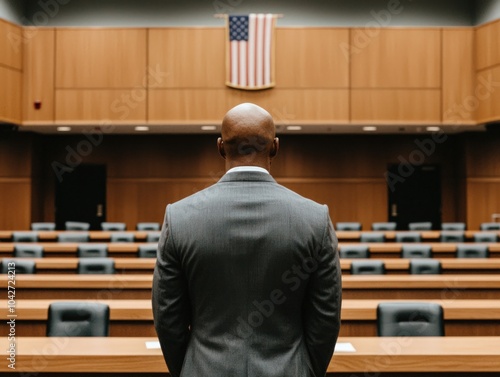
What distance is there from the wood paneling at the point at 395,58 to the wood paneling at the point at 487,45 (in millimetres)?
881

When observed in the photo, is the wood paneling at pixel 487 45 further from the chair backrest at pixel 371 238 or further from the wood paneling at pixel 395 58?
the chair backrest at pixel 371 238

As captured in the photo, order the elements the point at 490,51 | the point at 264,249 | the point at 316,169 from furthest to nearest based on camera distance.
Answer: the point at 316,169
the point at 490,51
the point at 264,249

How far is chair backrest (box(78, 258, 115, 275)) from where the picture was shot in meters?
6.81

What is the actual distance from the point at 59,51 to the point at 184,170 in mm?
4110

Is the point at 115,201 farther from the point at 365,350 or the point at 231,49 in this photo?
the point at 365,350

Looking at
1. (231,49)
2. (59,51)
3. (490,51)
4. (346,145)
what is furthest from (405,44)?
(59,51)

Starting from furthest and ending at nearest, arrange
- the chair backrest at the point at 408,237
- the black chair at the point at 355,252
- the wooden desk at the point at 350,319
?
the chair backrest at the point at 408,237
the black chair at the point at 355,252
the wooden desk at the point at 350,319

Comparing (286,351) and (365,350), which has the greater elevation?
(286,351)

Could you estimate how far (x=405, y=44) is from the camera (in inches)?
533

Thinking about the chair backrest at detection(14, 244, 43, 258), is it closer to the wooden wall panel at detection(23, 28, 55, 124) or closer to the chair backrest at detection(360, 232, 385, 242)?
the chair backrest at detection(360, 232, 385, 242)

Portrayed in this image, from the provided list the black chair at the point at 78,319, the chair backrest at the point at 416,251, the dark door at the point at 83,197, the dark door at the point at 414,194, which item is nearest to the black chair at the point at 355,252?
the chair backrest at the point at 416,251

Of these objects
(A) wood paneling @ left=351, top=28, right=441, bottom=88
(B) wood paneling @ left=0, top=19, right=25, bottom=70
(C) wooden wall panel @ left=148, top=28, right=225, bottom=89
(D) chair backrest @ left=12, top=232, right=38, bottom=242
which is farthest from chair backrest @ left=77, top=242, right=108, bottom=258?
(A) wood paneling @ left=351, top=28, right=441, bottom=88

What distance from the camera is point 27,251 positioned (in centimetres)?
835

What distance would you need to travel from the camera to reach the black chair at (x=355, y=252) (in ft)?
26.7
